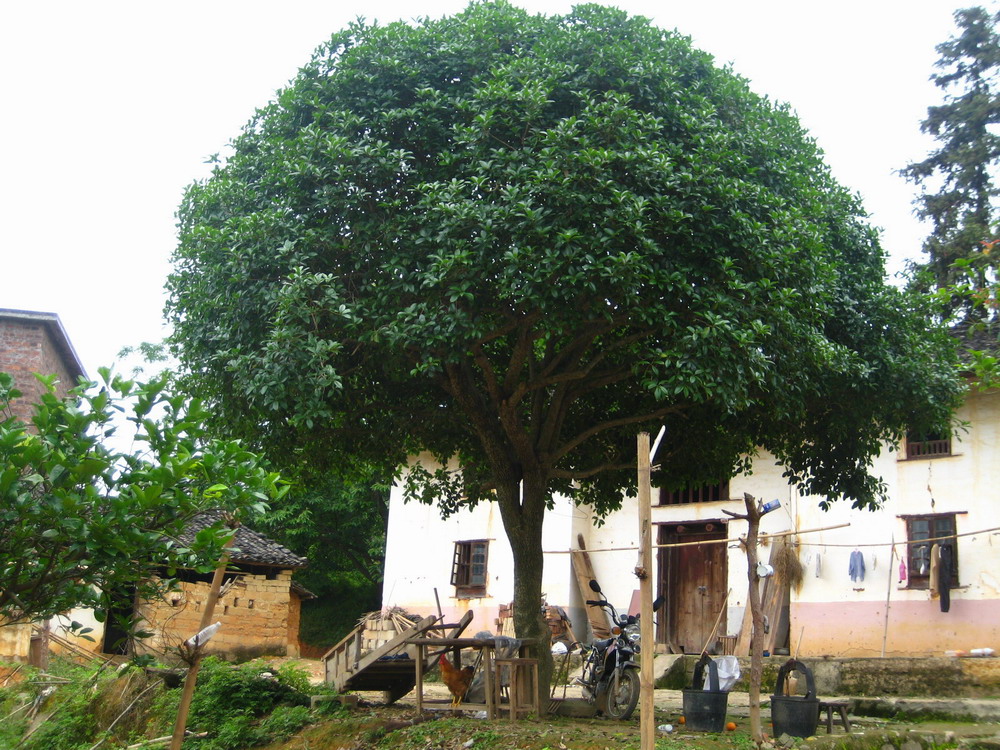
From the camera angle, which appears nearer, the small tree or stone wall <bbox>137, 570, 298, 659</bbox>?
the small tree

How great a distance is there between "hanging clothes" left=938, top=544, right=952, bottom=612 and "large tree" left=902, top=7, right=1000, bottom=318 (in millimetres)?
6492

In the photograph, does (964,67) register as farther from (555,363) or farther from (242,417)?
(242,417)

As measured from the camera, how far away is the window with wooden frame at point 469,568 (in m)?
24.0

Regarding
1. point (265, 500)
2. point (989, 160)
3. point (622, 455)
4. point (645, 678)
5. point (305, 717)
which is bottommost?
point (305, 717)

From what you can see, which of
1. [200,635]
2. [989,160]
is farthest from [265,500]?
[989,160]

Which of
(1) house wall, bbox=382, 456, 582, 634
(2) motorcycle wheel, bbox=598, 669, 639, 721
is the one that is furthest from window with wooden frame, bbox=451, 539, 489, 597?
(2) motorcycle wheel, bbox=598, 669, 639, 721

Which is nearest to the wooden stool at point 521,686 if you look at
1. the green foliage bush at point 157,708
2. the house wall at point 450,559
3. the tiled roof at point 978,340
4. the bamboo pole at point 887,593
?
the green foliage bush at point 157,708

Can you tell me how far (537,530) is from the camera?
39.4 ft

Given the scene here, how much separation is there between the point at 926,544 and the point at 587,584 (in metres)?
7.67

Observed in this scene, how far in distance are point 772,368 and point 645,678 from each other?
412 centimetres

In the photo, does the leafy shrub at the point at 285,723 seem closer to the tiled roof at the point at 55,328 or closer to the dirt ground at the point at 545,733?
the dirt ground at the point at 545,733

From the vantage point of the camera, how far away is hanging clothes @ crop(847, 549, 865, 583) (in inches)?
728

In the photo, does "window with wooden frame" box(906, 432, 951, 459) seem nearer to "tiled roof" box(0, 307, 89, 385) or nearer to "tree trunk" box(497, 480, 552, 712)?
"tree trunk" box(497, 480, 552, 712)

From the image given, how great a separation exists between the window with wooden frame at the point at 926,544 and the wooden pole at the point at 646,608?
11891 millimetres
